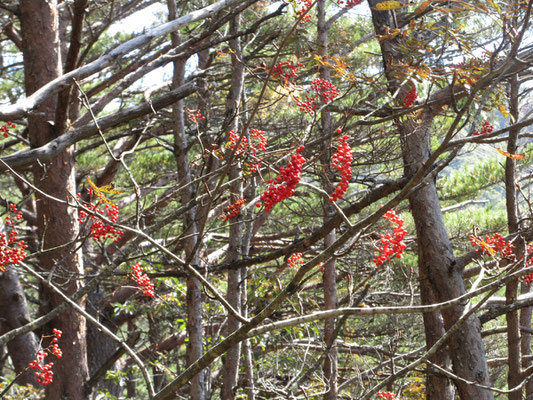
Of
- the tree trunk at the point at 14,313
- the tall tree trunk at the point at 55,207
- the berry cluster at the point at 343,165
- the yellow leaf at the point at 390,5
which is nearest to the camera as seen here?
the berry cluster at the point at 343,165

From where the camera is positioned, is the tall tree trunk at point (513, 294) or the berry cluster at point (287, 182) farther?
the tall tree trunk at point (513, 294)

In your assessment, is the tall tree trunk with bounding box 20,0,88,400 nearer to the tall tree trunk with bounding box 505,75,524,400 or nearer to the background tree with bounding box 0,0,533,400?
the background tree with bounding box 0,0,533,400

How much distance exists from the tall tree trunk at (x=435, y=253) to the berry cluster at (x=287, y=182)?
4.73 feet

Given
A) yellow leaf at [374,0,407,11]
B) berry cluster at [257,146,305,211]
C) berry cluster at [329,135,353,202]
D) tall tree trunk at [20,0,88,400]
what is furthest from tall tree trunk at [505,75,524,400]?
tall tree trunk at [20,0,88,400]

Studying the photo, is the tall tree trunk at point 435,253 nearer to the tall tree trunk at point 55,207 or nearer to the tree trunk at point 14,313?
the tall tree trunk at point 55,207

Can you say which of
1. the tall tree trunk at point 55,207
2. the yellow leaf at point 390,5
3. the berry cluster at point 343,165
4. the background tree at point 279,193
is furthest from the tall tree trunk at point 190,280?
the yellow leaf at point 390,5

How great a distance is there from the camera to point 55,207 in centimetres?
465

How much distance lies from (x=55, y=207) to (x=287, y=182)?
131 inches

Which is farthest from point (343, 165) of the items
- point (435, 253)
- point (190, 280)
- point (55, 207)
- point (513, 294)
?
point (55, 207)

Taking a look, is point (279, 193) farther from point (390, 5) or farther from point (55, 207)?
point (55, 207)

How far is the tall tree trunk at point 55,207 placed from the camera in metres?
4.62

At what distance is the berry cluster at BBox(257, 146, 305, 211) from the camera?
1927 mm

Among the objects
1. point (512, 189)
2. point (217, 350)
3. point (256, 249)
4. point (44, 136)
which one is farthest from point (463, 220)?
point (217, 350)

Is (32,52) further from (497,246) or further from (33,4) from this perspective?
(497,246)
